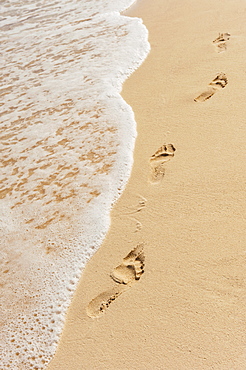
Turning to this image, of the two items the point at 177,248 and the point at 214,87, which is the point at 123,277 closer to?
the point at 177,248

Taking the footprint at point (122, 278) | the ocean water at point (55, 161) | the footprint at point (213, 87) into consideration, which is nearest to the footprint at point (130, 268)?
the footprint at point (122, 278)

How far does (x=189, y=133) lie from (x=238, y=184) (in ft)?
2.60

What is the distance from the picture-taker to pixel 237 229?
2.32 metres

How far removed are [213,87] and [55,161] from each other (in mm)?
1722

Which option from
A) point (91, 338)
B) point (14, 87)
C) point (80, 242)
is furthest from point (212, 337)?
point (14, 87)

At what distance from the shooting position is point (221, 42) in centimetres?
430

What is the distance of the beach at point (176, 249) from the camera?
1938 mm

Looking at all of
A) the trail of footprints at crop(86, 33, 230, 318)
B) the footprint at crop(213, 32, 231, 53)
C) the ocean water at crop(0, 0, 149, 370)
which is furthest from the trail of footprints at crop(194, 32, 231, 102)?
the trail of footprints at crop(86, 33, 230, 318)

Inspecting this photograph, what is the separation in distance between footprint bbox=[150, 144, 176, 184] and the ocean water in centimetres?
22

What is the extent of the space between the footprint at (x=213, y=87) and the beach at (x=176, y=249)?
0.03 feet

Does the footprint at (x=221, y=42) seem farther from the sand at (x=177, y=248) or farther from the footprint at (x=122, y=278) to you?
the footprint at (x=122, y=278)

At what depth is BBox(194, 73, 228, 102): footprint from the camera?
3.54 meters

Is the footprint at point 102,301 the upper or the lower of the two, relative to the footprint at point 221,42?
lower

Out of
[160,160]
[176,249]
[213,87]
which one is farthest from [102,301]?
[213,87]
